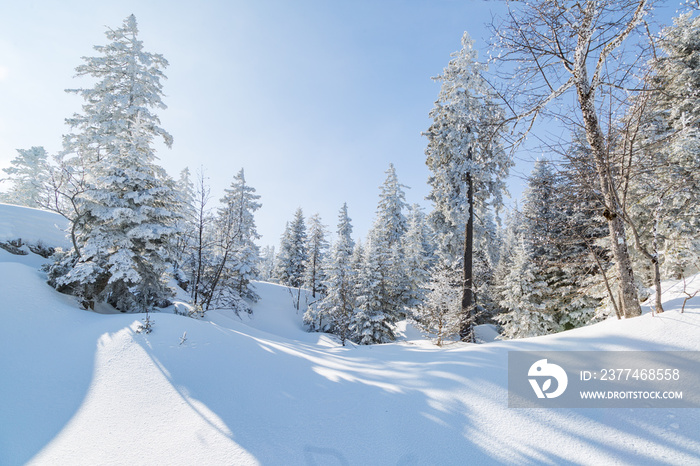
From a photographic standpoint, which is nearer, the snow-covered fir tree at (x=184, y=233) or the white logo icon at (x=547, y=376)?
the white logo icon at (x=547, y=376)

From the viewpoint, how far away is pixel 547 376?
2.86 meters

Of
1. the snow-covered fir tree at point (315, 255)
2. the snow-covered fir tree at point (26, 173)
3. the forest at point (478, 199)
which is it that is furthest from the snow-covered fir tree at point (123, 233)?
the snow-covered fir tree at point (26, 173)

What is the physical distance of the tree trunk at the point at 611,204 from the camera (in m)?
3.81

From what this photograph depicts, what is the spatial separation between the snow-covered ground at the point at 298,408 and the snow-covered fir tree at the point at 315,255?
22516 mm

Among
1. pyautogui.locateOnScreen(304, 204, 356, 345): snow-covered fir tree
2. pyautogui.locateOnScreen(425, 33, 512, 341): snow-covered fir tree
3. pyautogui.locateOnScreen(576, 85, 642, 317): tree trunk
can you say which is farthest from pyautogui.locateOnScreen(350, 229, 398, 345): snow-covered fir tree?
pyautogui.locateOnScreen(576, 85, 642, 317): tree trunk

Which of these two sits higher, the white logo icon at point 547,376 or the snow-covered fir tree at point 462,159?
the snow-covered fir tree at point 462,159

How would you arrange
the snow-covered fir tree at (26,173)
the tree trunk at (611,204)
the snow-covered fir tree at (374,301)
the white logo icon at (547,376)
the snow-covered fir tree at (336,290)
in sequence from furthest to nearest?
the snow-covered fir tree at (26,173) < the snow-covered fir tree at (336,290) < the snow-covered fir tree at (374,301) < the tree trunk at (611,204) < the white logo icon at (547,376)

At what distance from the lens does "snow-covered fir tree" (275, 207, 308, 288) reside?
31.0 meters

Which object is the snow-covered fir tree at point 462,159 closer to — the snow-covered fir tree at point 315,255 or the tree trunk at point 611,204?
the tree trunk at point 611,204

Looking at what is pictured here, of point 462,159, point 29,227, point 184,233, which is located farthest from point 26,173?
point 462,159

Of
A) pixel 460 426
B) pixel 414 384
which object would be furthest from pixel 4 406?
pixel 460 426

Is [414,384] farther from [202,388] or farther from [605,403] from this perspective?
[202,388]

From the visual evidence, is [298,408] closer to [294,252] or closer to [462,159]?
[462,159]

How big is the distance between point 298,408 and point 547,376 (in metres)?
2.65
